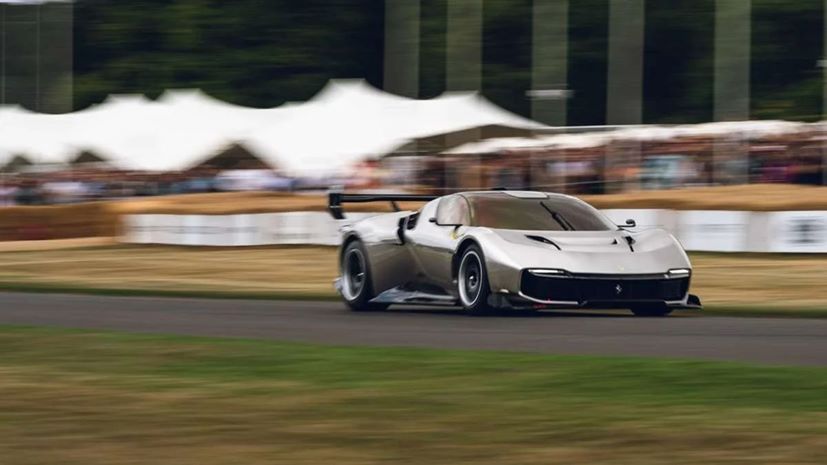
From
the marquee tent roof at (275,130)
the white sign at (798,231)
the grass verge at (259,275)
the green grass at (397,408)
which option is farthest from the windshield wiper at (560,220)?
the marquee tent roof at (275,130)

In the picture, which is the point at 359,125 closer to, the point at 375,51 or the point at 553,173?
the point at 553,173

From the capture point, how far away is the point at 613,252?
39.5ft

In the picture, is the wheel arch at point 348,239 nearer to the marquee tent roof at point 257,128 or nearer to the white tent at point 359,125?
the marquee tent roof at point 257,128

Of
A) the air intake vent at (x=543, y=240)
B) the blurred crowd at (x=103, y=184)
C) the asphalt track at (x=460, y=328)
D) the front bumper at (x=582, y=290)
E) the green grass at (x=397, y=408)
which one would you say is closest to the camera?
the green grass at (x=397, y=408)

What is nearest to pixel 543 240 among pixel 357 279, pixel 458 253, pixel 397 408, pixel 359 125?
pixel 458 253

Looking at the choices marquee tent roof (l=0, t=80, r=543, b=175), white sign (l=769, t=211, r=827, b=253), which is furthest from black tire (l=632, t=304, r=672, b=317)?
marquee tent roof (l=0, t=80, r=543, b=175)

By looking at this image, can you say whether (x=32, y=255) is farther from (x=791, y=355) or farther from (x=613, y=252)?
(x=791, y=355)

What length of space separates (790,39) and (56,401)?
162ft

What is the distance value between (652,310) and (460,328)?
205 cm

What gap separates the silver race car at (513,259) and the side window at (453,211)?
0.04ft

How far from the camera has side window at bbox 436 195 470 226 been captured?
1297cm

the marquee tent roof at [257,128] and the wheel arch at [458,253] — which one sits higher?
the marquee tent roof at [257,128]

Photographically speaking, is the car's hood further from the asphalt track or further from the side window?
the side window

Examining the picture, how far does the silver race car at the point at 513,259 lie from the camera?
11.9 meters
